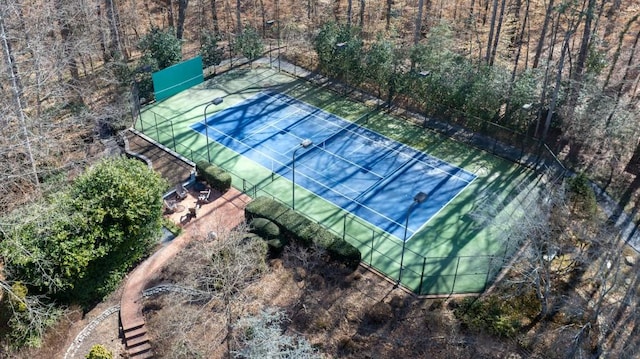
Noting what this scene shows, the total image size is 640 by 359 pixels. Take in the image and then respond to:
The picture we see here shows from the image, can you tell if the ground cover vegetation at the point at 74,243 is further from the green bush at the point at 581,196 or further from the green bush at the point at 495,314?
the green bush at the point at 581,196

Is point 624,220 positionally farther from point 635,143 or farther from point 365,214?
point 365,214

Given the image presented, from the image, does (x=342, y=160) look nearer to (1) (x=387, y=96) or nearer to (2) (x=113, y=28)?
(1) (x=387, y=96)

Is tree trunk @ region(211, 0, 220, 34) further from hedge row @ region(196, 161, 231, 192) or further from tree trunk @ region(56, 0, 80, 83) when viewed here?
hedge row @ region(196, 161, 231, 192)

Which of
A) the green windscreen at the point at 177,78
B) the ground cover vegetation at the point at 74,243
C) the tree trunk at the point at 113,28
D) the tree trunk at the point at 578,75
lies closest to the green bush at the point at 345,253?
the ground cover vegetation at the point at 74,243

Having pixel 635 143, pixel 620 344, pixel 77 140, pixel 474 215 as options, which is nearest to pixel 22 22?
pixel 77 140

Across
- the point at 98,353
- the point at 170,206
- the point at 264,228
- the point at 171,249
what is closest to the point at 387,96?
the point at 264,228
